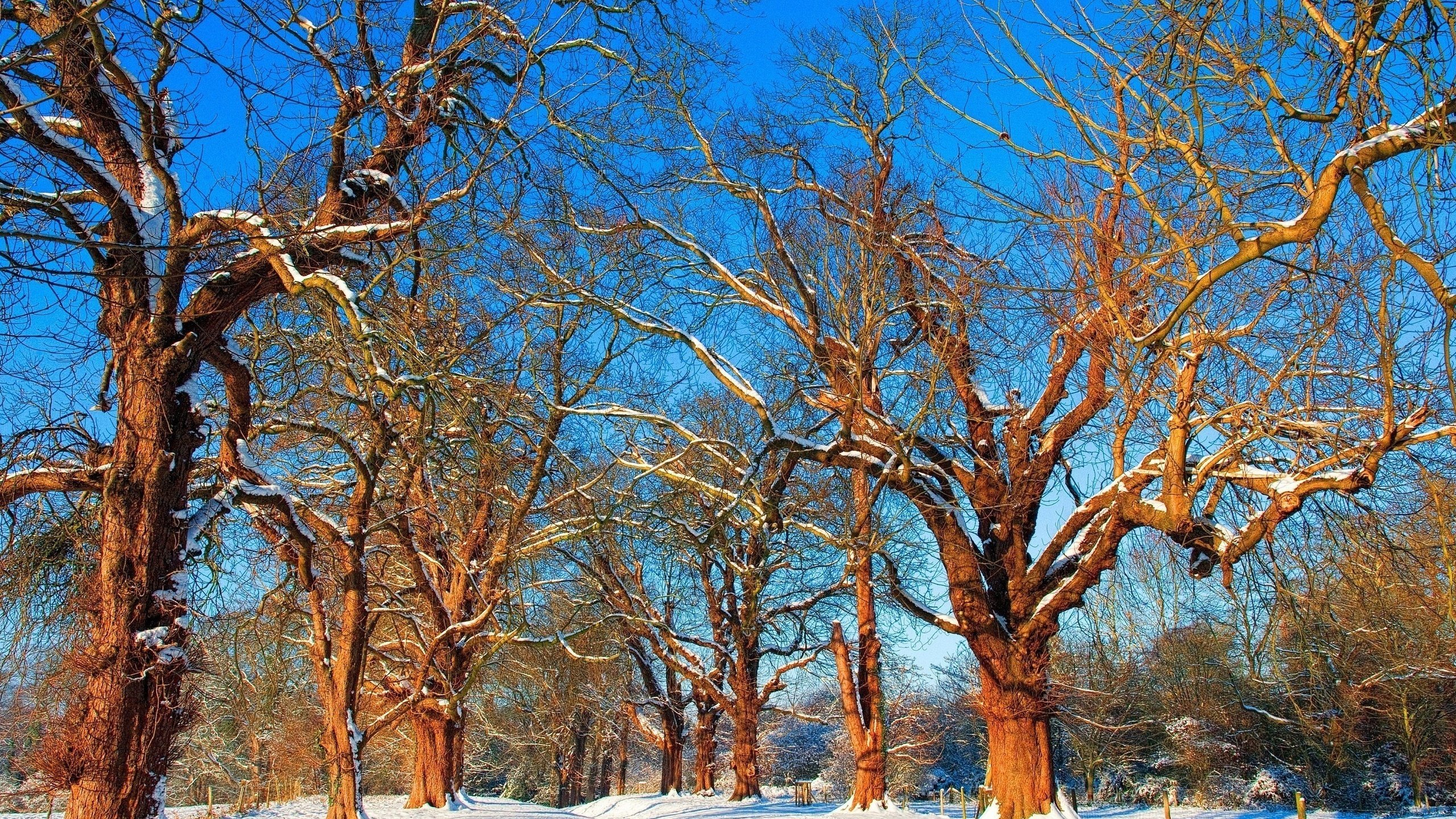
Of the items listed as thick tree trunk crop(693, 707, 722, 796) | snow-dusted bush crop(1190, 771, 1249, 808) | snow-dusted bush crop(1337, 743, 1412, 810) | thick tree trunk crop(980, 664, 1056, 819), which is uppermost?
thick tree trunk crop(980, 664, 1056, 819)

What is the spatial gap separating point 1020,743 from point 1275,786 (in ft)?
62.2

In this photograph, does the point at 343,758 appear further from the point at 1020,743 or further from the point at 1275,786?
the point at 1275,786

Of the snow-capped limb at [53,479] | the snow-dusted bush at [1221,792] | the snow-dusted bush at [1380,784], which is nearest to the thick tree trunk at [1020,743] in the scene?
the snow-capped limb at [53,479]

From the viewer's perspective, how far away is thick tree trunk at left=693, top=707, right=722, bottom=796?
22.3 m

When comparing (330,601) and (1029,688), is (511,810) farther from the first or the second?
(1029,688)

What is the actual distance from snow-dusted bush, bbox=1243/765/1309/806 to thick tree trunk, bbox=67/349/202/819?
89.0ft

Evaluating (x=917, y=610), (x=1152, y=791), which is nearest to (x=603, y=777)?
(x=1152, y=791)

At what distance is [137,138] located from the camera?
5680 millimetres

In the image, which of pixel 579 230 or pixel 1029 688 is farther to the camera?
pixel 1029 688

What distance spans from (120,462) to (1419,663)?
21.0 metres

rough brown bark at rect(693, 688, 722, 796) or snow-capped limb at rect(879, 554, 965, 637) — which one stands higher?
snow-capped limb at rect(879, 554, 965, 637)

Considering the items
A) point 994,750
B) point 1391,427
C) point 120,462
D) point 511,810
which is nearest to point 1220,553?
point 1391,427

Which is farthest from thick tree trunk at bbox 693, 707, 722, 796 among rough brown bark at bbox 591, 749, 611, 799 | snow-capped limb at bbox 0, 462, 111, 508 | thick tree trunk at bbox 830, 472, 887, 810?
snow-capped limb at bbox 0, 462, 111, 508

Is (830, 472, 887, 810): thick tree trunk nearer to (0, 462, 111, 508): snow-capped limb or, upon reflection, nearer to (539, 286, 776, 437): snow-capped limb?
(539, 286, 776, 437): snow-capped limb
